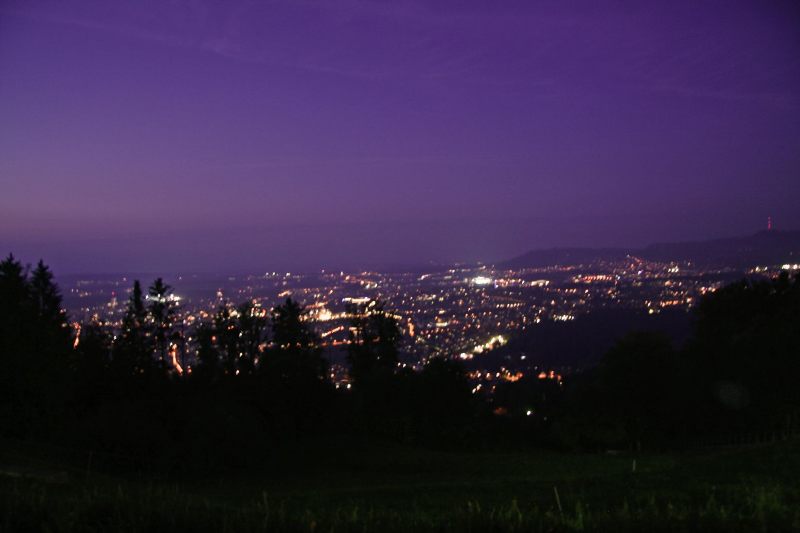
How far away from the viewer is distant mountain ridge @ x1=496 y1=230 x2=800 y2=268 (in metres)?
79.8

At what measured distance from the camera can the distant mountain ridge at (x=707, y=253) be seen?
3140 inches

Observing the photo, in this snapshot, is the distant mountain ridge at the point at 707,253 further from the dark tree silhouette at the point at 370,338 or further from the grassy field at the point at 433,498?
the grassy field at the point at 433,498

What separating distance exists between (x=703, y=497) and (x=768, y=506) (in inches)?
90.7

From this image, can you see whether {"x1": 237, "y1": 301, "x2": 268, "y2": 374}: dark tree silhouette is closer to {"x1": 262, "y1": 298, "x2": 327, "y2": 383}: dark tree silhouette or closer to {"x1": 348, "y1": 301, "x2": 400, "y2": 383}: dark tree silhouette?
{"x1": 262, "y1": 298, "x2": 327, "y2": 383}: dark tree silhouette

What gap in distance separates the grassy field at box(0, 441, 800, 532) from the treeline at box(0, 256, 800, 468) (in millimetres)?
2752

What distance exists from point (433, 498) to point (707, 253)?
9983 centimetres

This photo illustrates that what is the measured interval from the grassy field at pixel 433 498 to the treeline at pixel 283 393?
275cm

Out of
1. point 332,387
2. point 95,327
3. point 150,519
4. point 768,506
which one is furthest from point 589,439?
point 95,327

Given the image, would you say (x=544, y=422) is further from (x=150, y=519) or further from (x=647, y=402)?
(x=150, y=519)

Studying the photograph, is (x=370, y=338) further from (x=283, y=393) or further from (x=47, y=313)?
(x=47, y=313)

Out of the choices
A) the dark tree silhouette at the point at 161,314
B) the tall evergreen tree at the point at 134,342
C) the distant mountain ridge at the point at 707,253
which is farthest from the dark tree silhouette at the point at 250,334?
the distant mountain ridge at the point at 707,253

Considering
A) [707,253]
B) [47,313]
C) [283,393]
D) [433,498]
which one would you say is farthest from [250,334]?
[707,253]

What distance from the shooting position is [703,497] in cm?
770

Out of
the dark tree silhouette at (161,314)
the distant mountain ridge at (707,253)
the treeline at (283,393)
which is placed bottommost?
the treeline at (283,393)
